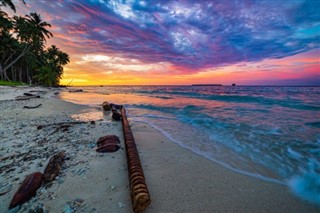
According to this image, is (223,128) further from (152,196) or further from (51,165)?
(51,165)

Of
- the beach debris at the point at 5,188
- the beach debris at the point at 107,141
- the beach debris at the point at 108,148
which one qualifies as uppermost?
the beach debris at the point at 107,141

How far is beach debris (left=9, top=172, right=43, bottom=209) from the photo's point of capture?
7.45ft

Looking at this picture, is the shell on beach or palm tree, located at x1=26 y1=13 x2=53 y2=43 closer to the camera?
the shell on beach

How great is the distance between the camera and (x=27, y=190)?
7.93 ft

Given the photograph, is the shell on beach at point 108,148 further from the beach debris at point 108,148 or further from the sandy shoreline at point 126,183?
the sandy shoreline at point 126,183

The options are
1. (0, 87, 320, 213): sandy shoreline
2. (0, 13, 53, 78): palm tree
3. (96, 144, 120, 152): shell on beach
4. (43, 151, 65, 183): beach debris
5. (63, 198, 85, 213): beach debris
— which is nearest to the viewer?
(63, 198, 85, 213): beach debris

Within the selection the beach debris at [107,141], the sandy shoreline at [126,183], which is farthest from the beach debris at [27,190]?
the beach debris at [107,141]

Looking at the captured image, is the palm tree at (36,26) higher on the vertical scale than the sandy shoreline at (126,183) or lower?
higher

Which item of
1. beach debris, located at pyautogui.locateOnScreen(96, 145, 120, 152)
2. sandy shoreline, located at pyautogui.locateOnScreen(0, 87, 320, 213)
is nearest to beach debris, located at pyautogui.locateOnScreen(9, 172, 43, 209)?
sandy shoreline, located at pyautogui.locateOnScreen(0, 87, 320, 213)

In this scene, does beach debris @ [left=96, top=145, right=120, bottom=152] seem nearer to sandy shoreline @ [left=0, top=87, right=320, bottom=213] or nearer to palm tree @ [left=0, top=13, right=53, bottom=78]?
sandy shoreline @ [left=0, top=87, right=320, bottom=213]

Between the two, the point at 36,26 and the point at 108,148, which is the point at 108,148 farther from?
the point at 36,26

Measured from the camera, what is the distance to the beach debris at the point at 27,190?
7.45 ft

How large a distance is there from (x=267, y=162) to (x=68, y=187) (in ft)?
15.2

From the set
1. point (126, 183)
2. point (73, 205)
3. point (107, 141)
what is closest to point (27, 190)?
point (73, 205)
